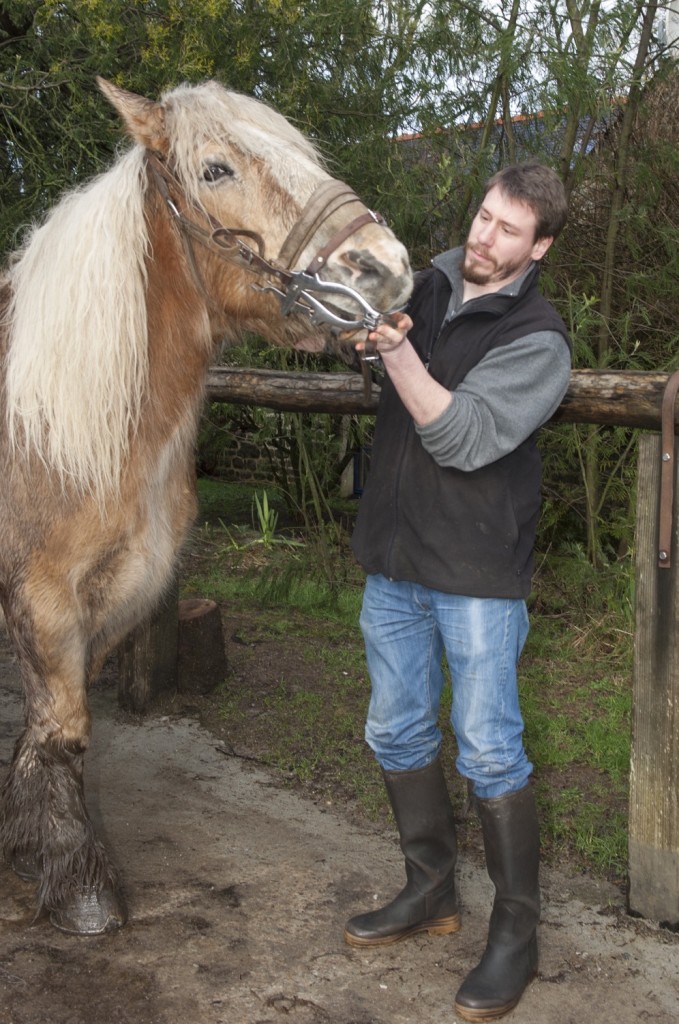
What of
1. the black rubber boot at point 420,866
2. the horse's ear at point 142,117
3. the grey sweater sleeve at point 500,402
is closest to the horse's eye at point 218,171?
the horse's ear at point 142,117

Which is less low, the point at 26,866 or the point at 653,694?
the point at 653,694

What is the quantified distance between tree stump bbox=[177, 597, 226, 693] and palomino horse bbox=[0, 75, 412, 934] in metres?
1.62

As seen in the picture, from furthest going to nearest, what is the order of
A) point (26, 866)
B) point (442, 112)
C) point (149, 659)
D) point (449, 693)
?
point (442, 112)
point (449, 693)
point (149, 659)
point (26, 866)

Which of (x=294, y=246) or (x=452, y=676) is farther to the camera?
(x=452, y=676)

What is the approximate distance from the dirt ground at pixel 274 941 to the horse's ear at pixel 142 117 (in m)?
2.02

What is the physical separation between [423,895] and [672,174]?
401cm

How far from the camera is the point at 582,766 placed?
366 centimetres

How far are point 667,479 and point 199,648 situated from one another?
2.41m

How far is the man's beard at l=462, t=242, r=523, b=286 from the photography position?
7.08ft

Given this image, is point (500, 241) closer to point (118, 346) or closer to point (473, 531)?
point (473, 531)

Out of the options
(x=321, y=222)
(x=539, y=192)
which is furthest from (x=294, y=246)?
(x=539, y=192)

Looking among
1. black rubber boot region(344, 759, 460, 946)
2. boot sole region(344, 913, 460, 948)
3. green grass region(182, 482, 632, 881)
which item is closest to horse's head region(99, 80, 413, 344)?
black rubber boot region(344, 759, 460, 946)

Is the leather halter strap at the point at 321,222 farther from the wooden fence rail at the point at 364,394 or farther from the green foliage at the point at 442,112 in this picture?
the green foliage at the point at 442,112

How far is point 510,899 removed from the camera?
2334mm
